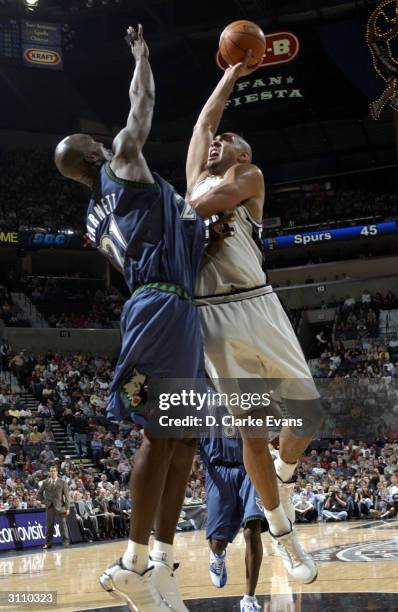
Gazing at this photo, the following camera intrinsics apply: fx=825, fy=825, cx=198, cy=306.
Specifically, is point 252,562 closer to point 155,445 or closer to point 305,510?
point 155,445

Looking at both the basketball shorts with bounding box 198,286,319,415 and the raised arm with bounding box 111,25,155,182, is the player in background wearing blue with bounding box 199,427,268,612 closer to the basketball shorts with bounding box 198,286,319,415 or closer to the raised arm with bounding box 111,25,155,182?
the basketball shorts with bounding box 198,286,319,415

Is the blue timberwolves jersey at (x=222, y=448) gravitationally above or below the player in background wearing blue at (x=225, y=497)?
above

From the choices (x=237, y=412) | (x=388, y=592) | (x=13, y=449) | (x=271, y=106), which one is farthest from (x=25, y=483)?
(x=271, y=106)

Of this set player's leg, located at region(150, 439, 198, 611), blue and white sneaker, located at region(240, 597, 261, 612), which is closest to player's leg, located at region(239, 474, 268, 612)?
blue and white sneaker, located at region(240, 597, 261, 612)

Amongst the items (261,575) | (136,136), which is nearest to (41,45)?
(261,575)

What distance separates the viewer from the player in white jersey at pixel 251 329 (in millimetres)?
4211

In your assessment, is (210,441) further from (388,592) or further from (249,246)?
(249,246)

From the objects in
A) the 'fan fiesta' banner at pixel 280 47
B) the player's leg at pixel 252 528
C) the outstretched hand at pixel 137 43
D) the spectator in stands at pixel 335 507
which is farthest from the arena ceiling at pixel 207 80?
the outstretched hand at pixel 137 43

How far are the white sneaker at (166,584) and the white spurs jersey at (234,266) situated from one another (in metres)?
1.46

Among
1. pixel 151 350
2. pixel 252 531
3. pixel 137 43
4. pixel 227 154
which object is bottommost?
pixel 252 531

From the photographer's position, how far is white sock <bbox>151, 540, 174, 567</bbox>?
3529 millimetres

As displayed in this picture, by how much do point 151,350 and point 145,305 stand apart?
0.71ft

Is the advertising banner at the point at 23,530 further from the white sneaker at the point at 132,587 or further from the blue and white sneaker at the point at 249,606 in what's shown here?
the white sneaker at the point at 132,587

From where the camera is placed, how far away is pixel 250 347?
4223 mm
